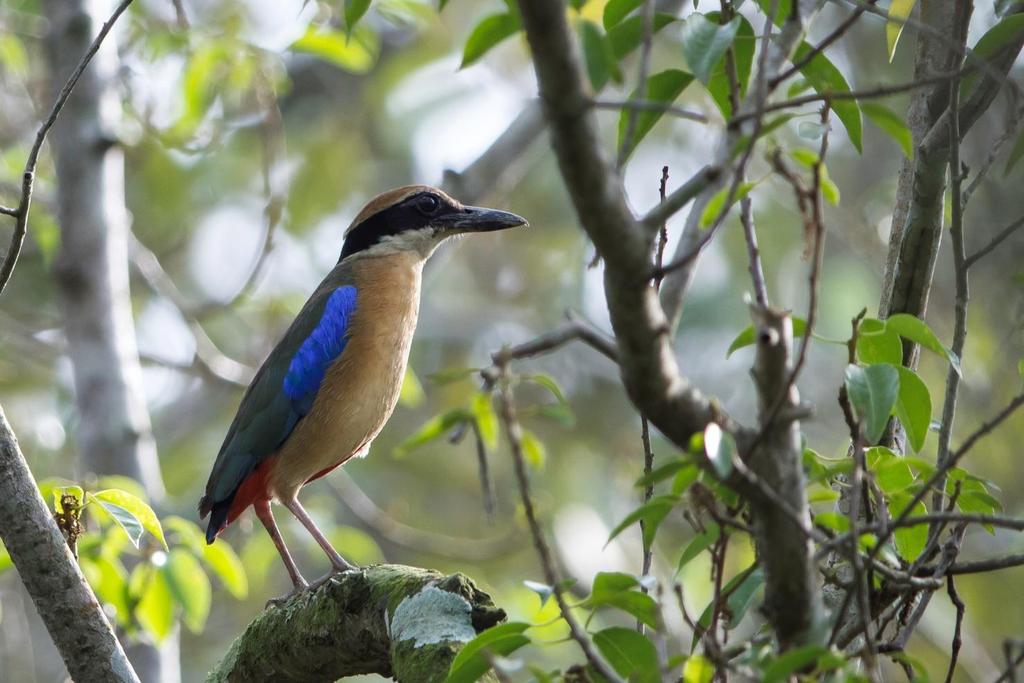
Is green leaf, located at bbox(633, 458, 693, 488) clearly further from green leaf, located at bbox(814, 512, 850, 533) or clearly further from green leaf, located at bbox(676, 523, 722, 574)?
green leaf, located at bbox(814, 512, 850, 533)

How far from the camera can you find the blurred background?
8227 millimetres

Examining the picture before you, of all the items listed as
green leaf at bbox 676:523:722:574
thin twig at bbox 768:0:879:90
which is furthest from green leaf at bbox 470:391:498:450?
thin twig at bbox 768:0:879:90

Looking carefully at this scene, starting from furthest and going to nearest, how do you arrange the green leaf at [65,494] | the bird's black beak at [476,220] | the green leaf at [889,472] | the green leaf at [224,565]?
1. the bird's black beak at [476,220]
2. the green leaf at [224,565]
3. the green leaf at [65,494]
4. the green leaf at [889,472]

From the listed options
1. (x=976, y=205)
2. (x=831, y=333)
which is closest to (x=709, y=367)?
(x=831, y=333)

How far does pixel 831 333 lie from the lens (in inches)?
479

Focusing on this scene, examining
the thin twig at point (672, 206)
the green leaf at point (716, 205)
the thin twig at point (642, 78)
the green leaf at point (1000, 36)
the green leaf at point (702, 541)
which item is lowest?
the green leaf at point (702, 541)

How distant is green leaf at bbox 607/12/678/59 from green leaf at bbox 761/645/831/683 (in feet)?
4.05

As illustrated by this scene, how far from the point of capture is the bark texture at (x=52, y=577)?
10.4 ft

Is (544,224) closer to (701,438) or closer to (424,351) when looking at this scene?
(424,351)

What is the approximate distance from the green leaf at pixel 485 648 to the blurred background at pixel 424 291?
489 centimetres

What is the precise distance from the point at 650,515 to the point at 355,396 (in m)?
3.41

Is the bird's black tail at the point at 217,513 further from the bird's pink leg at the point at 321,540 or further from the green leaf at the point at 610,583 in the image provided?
the green leaf at the point at 610,583

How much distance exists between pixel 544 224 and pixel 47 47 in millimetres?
7654

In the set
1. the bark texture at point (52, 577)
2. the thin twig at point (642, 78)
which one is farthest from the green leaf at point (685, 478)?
the bark texture at point (52, 577)
